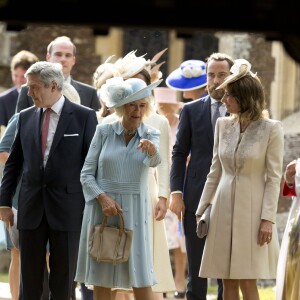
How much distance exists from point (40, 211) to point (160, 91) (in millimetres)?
4334

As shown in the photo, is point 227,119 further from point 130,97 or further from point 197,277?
point 197,277

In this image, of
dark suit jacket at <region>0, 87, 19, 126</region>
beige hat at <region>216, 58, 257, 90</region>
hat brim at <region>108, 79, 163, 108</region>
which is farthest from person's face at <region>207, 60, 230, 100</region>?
dark suit jacket at <region>0, 87, 19, 126</region>

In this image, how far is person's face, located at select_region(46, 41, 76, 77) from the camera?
13.3 meters

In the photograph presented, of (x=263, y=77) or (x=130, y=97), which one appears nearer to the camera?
(x=130, y=97)

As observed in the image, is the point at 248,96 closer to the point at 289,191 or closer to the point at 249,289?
the point at 289,191

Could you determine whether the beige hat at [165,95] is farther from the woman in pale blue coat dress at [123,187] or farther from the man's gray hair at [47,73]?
the woman in pale blue coat dress at [123,187]

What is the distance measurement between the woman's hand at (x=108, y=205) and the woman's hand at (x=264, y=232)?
1042 mm

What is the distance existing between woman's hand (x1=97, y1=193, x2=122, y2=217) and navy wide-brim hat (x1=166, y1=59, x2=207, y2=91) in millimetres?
3197

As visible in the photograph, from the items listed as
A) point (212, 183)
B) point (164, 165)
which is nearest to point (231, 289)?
A: point (212, 183)

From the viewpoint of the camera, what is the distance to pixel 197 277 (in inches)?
449

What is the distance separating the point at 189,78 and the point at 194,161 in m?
2.28

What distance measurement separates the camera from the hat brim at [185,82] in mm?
13405

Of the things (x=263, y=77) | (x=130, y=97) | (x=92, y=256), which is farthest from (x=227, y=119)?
(x=263, y=77)

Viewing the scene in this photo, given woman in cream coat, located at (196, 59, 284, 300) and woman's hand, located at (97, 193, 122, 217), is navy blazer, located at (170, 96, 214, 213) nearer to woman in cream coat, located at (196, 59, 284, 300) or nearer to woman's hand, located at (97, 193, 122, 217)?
woman in cream coat, located at (196, 59, 284, 300)
